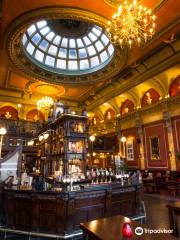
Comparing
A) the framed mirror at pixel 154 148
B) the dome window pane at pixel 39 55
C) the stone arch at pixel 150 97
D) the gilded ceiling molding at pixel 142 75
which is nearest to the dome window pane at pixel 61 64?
the dome window pane at pixel 39 55

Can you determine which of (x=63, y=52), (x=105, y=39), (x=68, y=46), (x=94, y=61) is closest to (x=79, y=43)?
(x=68, y=46)

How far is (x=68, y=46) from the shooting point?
53.0 feet

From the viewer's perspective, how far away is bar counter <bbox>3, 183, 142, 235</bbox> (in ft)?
15.0

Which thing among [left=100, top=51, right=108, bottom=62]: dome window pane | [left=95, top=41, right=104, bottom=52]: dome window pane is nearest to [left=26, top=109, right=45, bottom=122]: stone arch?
[left=100, top=51, right=108, bottom=62]: dome window pane

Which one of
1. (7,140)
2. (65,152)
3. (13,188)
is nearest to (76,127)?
(65,152)

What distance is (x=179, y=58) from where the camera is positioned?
11023 millimetres

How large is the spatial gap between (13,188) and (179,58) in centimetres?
1088

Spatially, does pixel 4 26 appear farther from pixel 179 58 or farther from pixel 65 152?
pixel 179 58

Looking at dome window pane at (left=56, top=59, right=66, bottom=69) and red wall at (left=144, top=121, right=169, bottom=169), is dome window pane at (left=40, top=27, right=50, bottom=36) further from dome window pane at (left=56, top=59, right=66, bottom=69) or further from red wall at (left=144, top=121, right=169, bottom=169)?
red wall at (left=144, top=121, right=169, bottom=169)

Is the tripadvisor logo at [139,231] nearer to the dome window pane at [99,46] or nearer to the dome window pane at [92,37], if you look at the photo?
the dome window pane at [99,46]

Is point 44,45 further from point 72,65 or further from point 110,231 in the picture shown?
point 110,231

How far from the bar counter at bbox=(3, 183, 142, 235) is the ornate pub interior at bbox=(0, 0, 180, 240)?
0.03 meters

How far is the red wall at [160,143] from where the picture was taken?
1323 centimetres

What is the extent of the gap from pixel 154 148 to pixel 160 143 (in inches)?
25.8
